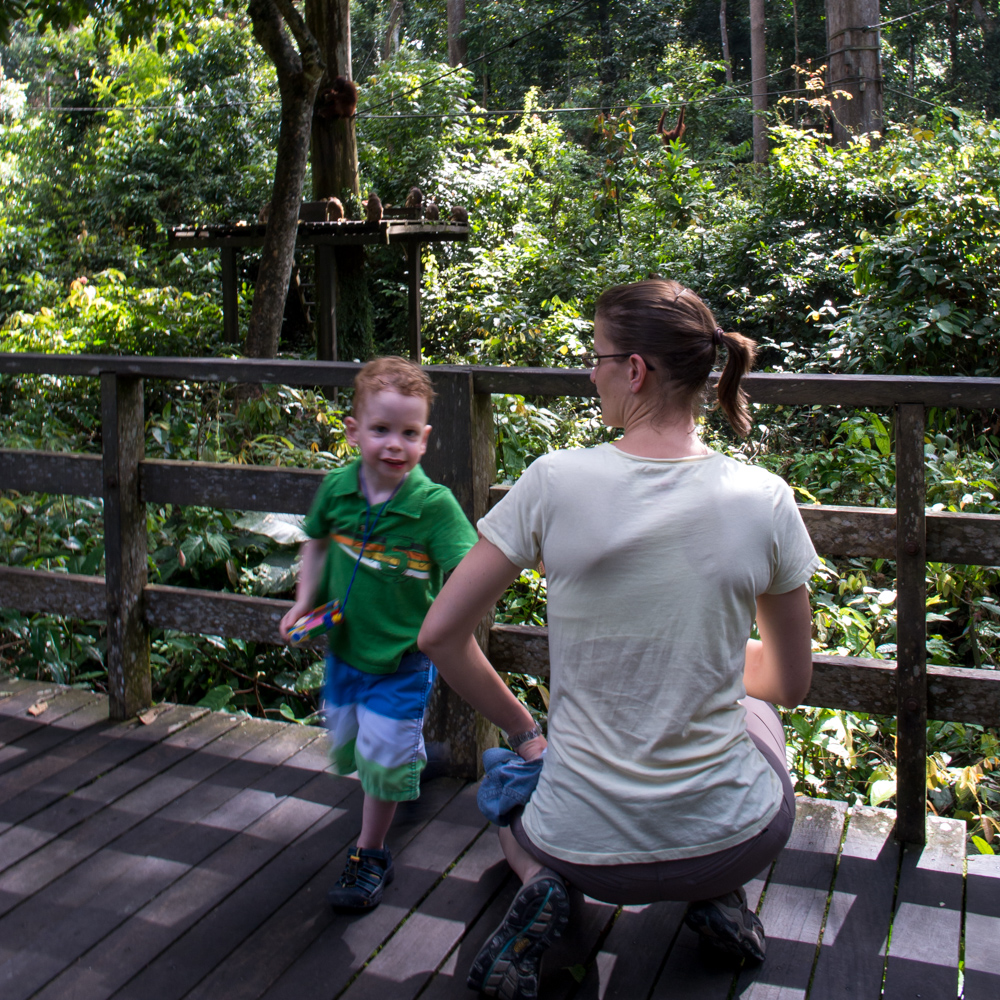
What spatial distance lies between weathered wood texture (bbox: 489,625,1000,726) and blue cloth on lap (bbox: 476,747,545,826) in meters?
0.76

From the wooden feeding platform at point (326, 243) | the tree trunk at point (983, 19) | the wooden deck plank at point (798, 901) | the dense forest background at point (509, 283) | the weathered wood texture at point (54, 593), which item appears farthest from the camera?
the tree trunk at point (983, 19)

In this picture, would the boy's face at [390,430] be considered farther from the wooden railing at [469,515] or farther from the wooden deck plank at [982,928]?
the wooden deck plank at [982,928]

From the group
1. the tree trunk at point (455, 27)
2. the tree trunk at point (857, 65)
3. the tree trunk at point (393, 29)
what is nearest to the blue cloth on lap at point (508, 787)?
the tree trunk at point (857, 65)

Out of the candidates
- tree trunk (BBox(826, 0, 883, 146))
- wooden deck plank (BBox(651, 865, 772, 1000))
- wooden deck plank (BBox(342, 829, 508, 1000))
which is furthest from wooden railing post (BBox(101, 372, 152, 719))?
tree trunk (BBox(826, 0, 883, 146))

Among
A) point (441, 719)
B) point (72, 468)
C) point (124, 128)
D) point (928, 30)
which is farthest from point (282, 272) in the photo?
point (928, 30)

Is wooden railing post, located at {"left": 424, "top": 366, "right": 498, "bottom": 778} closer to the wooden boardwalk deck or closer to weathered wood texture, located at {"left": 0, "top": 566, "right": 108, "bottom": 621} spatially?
the wooden boardwalk deck

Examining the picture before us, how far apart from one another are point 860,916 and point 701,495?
1.15 m

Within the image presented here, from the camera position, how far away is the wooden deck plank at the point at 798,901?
2025 millimetres

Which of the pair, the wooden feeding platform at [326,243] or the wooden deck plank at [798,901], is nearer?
the wooden deck plank at [798,901]

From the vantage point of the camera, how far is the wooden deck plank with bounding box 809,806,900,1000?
2.01 m

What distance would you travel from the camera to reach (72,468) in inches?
130

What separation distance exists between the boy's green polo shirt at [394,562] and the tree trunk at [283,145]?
704 cm

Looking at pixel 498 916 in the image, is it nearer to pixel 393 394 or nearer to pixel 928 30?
pixel 393 394

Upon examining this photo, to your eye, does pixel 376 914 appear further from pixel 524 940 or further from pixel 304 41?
pixel 304 41
